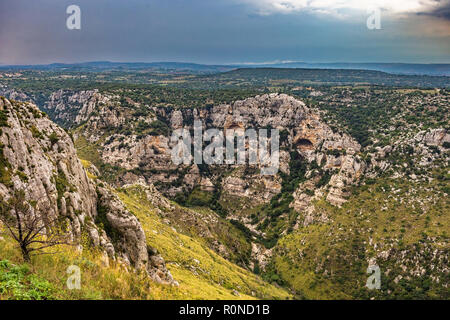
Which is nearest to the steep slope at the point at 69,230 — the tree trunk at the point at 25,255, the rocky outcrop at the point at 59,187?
the rocky outcrop at the point at 59,187

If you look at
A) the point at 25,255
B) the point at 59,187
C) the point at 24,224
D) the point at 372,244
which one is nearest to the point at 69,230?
the point at 59,187

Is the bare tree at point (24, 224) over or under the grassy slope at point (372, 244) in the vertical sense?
over

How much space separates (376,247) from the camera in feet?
245

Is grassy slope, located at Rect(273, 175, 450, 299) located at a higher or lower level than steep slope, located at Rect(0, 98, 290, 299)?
lower

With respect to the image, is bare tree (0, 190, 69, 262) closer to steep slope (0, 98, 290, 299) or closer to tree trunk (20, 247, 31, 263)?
tree trunk (20, 247, 31, 263)

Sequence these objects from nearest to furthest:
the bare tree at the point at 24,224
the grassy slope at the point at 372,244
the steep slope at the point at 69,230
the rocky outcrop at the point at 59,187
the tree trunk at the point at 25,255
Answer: the steep slope at the point at 69,230 < the tree trunk at the point at 25,255 < the bare tree at the point at 24,224 < the rocky outcrop at the point at 59,187 < the grassy slope at the point at 372,244

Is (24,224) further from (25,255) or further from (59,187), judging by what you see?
(59,187)

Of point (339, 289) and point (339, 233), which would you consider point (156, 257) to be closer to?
point (339, 289)

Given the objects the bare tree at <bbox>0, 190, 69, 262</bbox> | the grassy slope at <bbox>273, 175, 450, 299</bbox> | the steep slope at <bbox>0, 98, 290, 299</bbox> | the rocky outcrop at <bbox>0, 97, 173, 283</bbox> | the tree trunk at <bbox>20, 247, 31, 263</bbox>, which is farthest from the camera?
the grassy slope at <bbox>273, 175, 450, 299</bbox>

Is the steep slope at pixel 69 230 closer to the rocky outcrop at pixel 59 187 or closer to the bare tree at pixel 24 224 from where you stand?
the rocky outcrop at pixel 59 187

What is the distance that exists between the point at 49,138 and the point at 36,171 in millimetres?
8730

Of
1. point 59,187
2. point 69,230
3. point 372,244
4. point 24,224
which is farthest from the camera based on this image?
point 372,244

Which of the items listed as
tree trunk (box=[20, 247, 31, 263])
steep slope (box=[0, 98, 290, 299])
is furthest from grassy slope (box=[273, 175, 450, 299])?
tree trunk (box=[20, 247, 31, 263])
